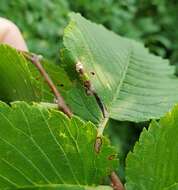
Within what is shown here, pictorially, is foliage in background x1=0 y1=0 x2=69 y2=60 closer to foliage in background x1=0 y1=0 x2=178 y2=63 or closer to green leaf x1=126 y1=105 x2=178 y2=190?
foliage in background x1=0 y1=0 x2=178 y2=63

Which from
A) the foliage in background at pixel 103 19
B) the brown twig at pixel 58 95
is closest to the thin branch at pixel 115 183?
the brown twig at pixel 58 95

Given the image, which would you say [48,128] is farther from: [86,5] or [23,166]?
[86,5]

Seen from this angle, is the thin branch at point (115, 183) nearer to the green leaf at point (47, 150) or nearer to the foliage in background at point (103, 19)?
the green leaf at point (47, 150)

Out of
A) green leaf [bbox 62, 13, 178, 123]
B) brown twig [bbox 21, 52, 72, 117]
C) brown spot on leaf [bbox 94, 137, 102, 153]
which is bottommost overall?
green leaf [bbox 62, 13, 178, 123]

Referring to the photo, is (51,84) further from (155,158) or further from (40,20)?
(40,20)

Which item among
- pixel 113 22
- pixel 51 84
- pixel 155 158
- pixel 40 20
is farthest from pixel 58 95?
pixel 113 22

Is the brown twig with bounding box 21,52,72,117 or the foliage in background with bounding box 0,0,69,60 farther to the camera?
the foliage in background with bounding box 0,0,69,60

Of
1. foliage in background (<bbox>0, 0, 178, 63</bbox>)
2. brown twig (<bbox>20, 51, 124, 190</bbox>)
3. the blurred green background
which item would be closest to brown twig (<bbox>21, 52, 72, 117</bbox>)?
brown twig (<bbox>20, 51, 124, 190</bbox>)
